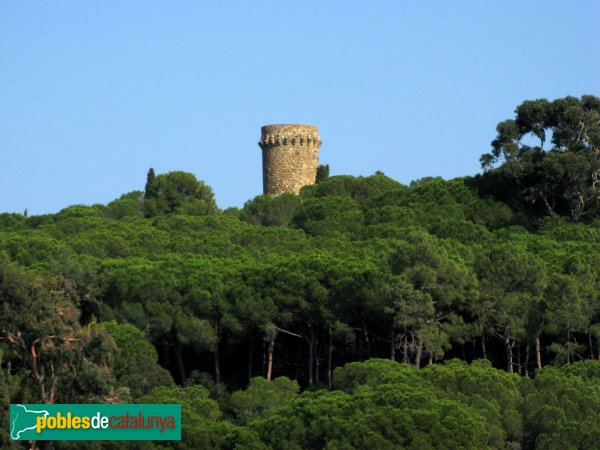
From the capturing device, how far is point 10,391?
45.9 meters

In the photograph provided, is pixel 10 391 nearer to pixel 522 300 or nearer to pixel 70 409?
pixel 70 409

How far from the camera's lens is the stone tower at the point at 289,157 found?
284 feet

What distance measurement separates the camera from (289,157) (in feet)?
285

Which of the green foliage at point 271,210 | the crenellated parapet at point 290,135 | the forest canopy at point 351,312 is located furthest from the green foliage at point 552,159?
the crenellated parapet at point 290,135

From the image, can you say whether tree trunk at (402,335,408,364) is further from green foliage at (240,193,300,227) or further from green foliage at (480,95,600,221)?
green foliage at (240,193,300,227)

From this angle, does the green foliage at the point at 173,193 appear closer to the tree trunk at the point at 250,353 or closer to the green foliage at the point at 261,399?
the tree trunk at the point at 250,353

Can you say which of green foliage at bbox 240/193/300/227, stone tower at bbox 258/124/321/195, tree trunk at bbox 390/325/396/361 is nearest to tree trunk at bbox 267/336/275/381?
tree trunk at bbox 390/325/396/361

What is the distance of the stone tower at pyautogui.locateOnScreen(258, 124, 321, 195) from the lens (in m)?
86.7

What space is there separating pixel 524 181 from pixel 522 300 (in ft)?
52.5

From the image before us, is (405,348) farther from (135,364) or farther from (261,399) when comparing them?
(135,364)

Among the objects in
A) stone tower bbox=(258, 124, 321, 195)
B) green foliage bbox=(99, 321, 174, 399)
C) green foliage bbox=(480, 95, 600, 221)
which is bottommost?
green foliage bbox=(99, 321, 174, 399)

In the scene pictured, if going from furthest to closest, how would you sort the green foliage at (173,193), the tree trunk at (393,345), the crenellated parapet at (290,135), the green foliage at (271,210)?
the crenellated parapet at (290,135) < the green foliage at (173,193) < the green foliage at (271,210) < the tree trunk at (393,345)

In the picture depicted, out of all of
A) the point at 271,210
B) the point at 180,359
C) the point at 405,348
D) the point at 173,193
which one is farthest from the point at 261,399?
the point at 173,193

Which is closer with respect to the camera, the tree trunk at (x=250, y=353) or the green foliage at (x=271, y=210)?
the tree trunk at (x=250, y=353)
